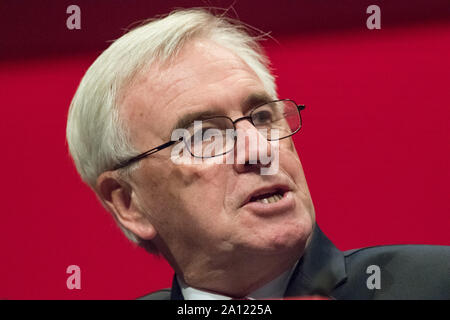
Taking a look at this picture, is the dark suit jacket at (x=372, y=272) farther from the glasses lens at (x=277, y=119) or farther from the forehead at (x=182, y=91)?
the forehead at (x=182, y=91)

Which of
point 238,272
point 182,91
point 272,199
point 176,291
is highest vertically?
point 182,91

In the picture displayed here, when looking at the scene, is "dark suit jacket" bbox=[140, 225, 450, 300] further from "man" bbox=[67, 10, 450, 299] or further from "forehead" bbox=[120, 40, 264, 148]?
"forehead" bbox=[120, 40, 264, 148]

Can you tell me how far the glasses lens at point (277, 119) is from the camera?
1.26 meters

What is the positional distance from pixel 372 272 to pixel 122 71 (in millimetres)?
694

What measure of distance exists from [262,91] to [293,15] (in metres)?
0.26

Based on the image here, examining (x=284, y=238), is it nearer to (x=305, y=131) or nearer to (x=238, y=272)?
(x=238, y=272)

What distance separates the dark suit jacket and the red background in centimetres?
16

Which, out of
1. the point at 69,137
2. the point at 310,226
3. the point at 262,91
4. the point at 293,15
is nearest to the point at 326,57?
the point at 293,15

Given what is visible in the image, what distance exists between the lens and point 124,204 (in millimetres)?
1351

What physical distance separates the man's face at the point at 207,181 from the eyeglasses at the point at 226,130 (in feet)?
0.05

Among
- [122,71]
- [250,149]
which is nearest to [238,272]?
[250,149]

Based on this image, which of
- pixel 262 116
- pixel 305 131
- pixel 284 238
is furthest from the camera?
pixel 305 131

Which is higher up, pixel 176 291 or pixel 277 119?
pixel 277 119

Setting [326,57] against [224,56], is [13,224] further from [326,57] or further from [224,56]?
[326,57]
